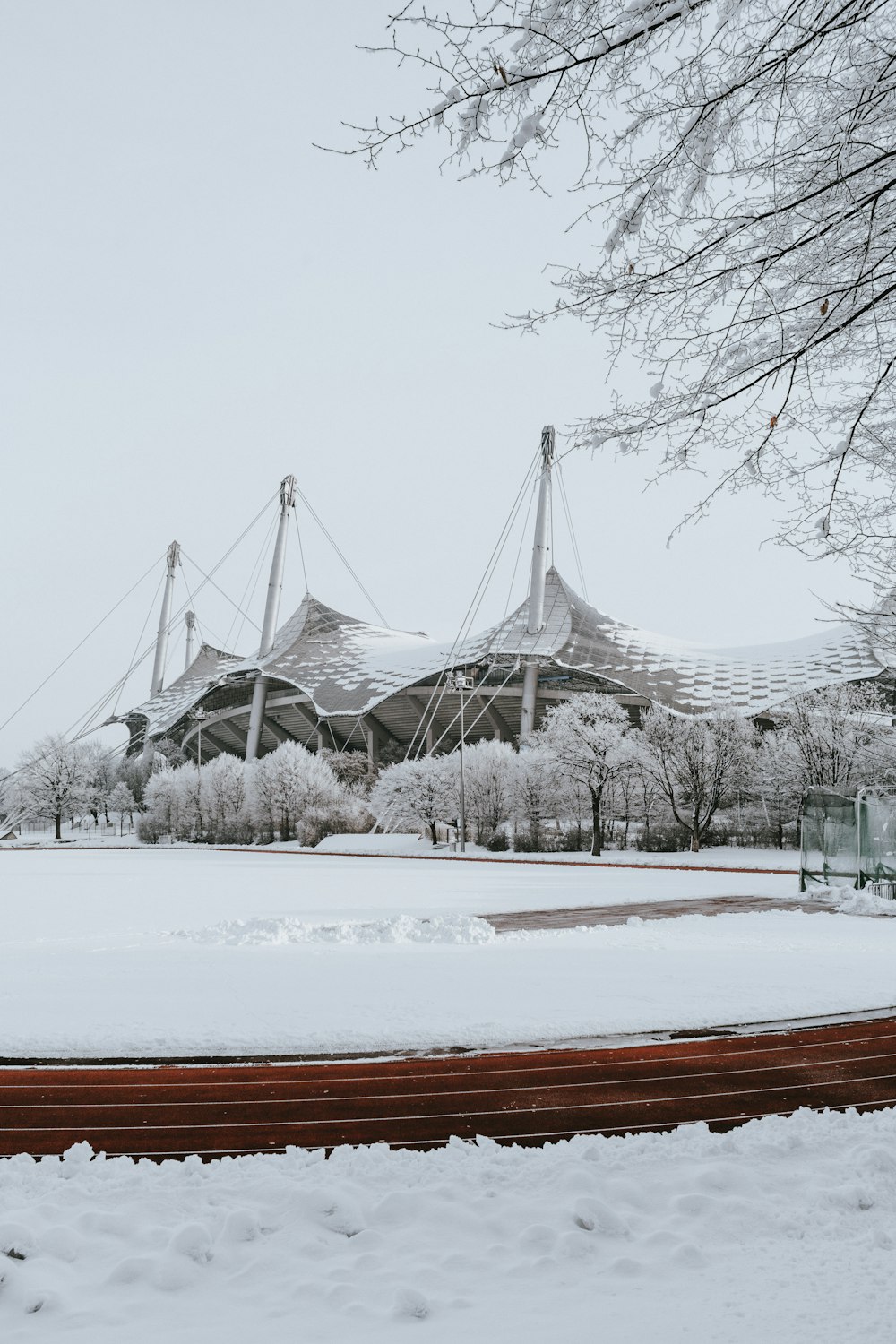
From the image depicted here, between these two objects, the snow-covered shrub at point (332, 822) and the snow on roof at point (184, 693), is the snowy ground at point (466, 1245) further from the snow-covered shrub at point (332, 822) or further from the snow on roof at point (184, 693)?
the snow on roof at point (184, 693)

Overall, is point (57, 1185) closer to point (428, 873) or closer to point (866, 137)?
point (866, 137)

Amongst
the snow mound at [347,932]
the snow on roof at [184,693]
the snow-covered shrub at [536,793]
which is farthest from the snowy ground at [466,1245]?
the snow on roof at [184,693]

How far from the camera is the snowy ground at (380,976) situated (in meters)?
6.79

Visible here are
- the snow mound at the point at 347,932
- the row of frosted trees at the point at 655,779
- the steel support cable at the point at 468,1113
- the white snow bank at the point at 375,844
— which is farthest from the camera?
the white snow bank at the point at 375,844

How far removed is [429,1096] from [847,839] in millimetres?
15735

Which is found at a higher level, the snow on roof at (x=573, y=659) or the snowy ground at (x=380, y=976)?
the snow on roof at (x=573, y=659)

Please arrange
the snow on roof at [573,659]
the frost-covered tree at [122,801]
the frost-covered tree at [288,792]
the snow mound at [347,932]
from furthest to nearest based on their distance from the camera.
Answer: the frost-covered tree at [122,801], the snow on roof at [573,659], the frost-covered tree at [288,792], the snow mound at [347,932]

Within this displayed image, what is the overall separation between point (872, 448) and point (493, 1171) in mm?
5103

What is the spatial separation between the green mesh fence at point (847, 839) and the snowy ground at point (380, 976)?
361cm

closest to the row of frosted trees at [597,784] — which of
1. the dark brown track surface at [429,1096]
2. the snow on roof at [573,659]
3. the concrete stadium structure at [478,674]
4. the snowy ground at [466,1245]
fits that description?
the concrete stadium structure at [478,674]

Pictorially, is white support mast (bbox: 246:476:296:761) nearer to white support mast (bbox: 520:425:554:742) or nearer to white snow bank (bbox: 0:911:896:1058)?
white support mast (bbox: 520:425:554:742)

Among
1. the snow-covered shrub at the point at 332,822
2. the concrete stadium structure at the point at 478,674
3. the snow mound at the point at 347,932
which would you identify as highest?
the concrete stadium structure at the point at 478,674

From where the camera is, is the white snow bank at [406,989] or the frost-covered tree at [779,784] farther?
the frost-covered tree at [779,784]

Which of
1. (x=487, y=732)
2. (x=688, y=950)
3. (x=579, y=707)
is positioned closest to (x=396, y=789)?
(x=579, y=707)
